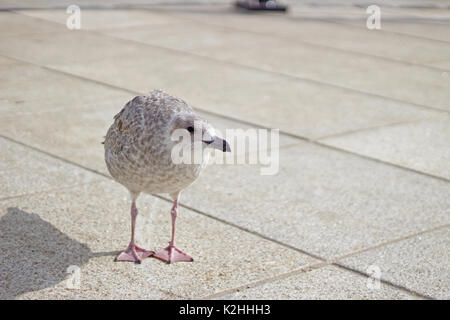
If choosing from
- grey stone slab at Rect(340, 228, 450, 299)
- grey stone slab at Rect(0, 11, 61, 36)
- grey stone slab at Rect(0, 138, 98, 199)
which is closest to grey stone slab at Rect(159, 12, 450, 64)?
grey stone slab at Rect(0, 11, 61, 36)

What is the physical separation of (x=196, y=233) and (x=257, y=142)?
7.91ft

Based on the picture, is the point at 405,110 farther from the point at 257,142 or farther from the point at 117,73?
the point at 117,73

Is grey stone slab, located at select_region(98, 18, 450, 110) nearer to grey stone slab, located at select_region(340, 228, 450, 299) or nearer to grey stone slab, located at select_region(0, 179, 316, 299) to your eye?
grey stone slab, located at select_region(340, 228, 450, 299)

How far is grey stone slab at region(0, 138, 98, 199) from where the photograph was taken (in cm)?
684

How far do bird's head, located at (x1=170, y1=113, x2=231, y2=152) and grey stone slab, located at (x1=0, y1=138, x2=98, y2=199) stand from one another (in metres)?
2.09

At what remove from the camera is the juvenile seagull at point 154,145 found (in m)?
5.20

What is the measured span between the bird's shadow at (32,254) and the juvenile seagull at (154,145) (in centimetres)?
39

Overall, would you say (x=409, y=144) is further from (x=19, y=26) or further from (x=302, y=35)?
(x=19, y=26)

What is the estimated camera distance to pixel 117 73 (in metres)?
10.8

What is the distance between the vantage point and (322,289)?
535cm

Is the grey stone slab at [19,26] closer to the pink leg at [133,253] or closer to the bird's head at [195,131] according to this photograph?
the pink leg at [133,253]

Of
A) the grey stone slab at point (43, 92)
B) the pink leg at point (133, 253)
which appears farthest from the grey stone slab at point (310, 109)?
the pink leg at point (133, 253)

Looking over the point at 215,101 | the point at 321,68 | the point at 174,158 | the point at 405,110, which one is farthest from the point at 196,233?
the point at 321,68

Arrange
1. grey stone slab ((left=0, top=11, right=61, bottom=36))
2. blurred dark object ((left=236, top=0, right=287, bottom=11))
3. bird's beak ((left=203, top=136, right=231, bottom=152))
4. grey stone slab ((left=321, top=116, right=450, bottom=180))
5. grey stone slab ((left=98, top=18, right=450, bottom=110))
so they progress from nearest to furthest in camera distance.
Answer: bird's beak ((left=203, top=136, right=231, bottom=152)) → grey stone slab ((left=321, top=116, right=450, bottom=180)) → grey stone slab ((left=98, top=18, right=450, bottom=110)) → grey stone slab ((left=0, top=11, right=61, bottom=36)) → blurred dark object ((left=236, top=0, right=287, bottom=11))
